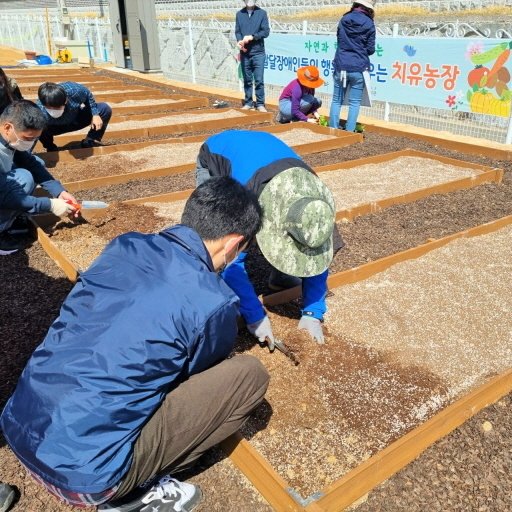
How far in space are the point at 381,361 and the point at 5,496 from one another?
181cm

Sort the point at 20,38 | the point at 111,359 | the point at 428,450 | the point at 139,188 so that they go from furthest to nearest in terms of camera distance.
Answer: the point at 20,38
the point at 139,188
the point at 428,450
the point at 111,359

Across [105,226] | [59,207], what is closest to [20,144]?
[59,207]

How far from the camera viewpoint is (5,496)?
191 cm

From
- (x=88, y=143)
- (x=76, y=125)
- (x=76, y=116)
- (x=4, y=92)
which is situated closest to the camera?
(x=4, y=92)

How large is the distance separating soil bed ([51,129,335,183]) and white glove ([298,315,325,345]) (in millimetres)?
3654

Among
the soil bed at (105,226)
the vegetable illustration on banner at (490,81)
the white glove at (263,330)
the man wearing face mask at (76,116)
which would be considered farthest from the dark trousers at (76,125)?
the vegetable illustration on banner at (490,81)

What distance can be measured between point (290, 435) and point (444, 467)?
64cm

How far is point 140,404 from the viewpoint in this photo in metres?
1.53

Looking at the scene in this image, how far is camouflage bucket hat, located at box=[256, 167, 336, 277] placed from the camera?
2195 mm

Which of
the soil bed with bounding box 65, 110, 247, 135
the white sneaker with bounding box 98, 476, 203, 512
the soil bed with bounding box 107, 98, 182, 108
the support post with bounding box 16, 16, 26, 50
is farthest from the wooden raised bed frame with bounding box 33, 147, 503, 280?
the support post with bounding box 16, 16, 26, 50

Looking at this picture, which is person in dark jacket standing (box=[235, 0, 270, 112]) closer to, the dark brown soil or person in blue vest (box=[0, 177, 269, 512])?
the dark brown soil

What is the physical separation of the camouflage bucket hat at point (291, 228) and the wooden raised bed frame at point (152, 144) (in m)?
3.40

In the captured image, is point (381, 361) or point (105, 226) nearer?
point (381, 361)

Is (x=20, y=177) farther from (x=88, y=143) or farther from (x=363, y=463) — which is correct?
(x=363, y=463)
